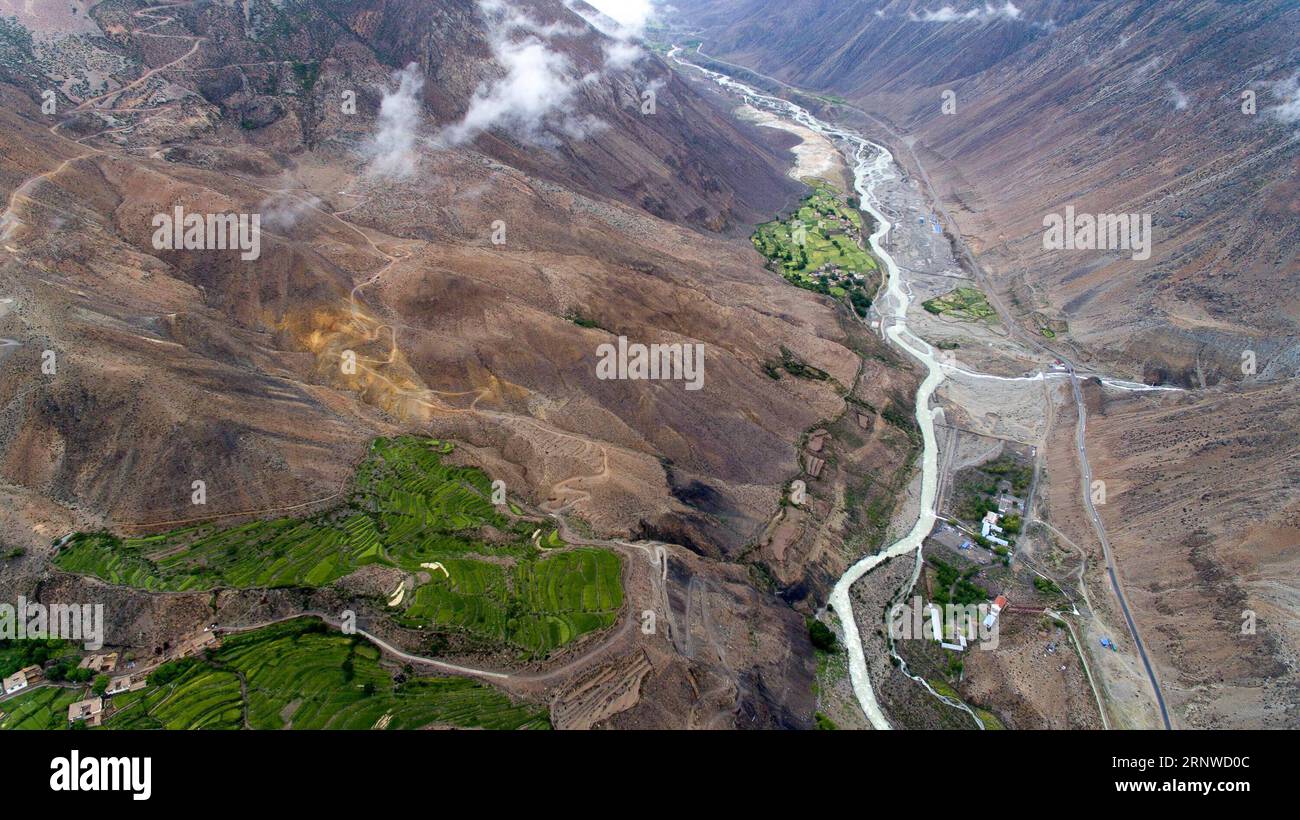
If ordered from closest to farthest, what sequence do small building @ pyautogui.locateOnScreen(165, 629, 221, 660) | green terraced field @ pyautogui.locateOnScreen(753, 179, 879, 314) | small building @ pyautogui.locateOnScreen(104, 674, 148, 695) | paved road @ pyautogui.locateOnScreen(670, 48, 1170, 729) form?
small building @ pyautogui.locateOnScreen(104, 674, 148, 695) → small building @ pyautogui.locateOnScreen(165, 629, 221, 660) → paved road @ pyautogui.locateOnScreen(670, 48, 1170, 729) → green terraced field @ pyautogui.locateOnScreen(753, 179, 879, 314)

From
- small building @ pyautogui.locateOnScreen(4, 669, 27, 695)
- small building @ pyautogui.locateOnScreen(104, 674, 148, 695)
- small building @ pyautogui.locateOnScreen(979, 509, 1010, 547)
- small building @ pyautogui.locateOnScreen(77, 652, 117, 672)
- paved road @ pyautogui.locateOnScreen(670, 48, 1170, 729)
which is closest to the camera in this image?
small building @ pyautogui.locateOnScreen(4, 669, 27, 695)

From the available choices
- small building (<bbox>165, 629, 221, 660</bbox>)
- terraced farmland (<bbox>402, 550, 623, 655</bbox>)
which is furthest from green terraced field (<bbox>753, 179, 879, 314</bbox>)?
small building (<bbox>165, 629, 221, 660</bbox>)

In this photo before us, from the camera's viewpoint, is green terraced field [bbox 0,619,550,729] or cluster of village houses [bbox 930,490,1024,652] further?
cluster of village houses [bbox 930,490,1024,652]

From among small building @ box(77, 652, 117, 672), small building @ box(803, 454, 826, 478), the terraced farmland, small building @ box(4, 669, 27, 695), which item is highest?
small building @ box(803, 454, 826, 478)

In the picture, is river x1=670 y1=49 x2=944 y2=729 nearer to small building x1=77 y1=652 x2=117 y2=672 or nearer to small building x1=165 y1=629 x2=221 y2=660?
small building x1=165 y1=629 x2=221 y2=660

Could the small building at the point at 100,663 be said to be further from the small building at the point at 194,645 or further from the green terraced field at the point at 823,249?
the green terraced field at the point at 823,249

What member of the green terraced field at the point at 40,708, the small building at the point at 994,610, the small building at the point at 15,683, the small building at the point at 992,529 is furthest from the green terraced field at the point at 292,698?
the small building at the point at 992,529

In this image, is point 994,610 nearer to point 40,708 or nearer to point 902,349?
point 902,349

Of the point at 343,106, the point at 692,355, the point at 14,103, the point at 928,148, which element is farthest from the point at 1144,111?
the point at 14,103
